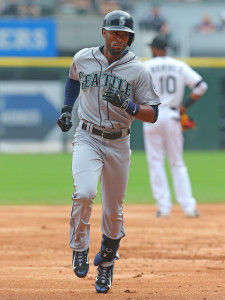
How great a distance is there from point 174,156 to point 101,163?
13.7ft

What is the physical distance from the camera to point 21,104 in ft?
68.0

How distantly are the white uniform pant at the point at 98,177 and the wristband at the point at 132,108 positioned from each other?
243mm

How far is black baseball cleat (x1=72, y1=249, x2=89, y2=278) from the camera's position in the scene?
450cm

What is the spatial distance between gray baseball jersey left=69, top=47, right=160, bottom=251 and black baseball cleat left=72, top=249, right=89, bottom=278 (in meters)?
0.04

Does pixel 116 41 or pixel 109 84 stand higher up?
pixel 116 41

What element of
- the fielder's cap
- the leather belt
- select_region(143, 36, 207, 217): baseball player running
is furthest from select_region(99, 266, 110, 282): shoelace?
the fielder's cap

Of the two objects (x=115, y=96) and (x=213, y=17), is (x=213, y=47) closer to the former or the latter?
(x=213, y=17)

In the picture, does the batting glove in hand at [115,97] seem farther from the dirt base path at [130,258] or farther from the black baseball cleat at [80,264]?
the dirt base path at [130,258]

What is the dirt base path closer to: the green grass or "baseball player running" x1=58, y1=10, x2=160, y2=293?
"baseball player running" x1=58, y1=10, x2=160, y2=293

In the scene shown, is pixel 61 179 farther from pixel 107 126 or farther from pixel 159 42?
pixel 107 126

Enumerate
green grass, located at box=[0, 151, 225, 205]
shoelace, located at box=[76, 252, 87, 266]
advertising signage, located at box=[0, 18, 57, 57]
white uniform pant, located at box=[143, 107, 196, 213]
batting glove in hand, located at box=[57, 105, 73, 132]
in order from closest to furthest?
shoelace, located at box=[76, 252, 87, 266] → batting glove in hand, located at box=[57, 105, 73, 132] → white uniform pant, located at box=[143, 107, 196, 213] → green grass, located at box=[0, 151, 225, 205] → advertising signage, located at box=[0, 18, 57, 57]

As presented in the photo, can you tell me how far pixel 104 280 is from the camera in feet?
14.9

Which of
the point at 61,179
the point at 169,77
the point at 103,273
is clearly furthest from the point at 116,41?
the point at 61,179

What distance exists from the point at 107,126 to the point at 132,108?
23cm
